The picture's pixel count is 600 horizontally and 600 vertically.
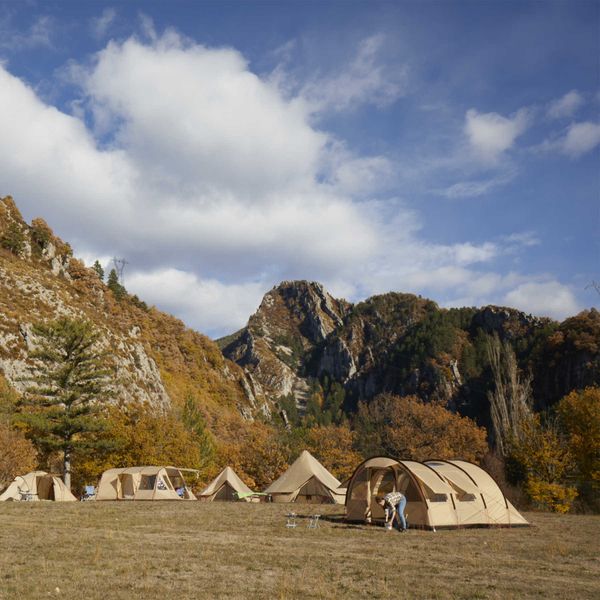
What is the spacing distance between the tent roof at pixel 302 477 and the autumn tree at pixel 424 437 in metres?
23.0

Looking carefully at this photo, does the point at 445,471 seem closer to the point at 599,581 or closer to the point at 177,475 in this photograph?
the point at 599,581

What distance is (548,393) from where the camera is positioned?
421 feet

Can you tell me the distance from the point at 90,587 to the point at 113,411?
46.5m

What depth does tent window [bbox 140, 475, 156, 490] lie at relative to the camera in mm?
35406

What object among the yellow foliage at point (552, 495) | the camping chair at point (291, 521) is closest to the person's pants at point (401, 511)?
the camping chair at point (291, 521)

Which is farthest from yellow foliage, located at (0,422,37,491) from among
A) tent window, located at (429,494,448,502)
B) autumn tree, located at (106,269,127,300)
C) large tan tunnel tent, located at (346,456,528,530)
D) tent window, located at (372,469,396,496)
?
autumn tree, located at (106,269,127,300)

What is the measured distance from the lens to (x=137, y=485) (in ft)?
117

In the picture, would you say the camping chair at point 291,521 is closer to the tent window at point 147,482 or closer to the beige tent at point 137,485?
the beige tent at point 137,485

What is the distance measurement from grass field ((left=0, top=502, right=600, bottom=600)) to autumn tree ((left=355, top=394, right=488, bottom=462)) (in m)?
37.8

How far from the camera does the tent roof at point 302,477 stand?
115 ft

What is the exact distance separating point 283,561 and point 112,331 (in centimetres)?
8414

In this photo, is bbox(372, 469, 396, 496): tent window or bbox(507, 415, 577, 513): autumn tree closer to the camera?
bbox(372, 469, 396, 496): tent window

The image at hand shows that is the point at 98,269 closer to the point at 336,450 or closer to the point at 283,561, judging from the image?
the point at 336,450

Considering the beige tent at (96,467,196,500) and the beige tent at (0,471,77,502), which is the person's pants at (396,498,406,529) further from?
the beige tent at (0,471,77,502)
